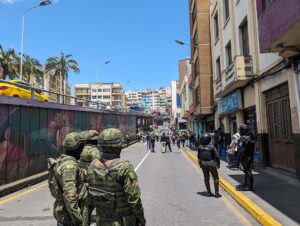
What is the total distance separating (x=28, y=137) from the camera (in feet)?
39.2

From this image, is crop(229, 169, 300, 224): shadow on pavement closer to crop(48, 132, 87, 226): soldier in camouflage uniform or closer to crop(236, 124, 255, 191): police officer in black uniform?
crop(236, 124, 255, 191): police officer in black uniform

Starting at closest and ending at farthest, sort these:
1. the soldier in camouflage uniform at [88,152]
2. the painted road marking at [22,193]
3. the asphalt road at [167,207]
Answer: the soldier in camouflage uniform at [88,152] < the asphalt road at [167,207] < the painted road marking at [22,193]

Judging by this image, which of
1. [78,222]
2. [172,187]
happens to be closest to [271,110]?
[172,187]

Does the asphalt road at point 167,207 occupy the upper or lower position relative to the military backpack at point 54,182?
lower

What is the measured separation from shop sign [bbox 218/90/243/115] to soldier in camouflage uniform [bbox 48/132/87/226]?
1345 centimetres

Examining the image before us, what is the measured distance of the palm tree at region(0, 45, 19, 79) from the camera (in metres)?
38.0

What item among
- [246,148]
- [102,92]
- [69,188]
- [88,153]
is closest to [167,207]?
[246,148]

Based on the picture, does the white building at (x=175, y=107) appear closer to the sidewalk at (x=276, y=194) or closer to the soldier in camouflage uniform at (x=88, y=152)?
the sidewalk at (x=276, y=194)

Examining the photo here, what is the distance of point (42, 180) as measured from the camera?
12.1 m

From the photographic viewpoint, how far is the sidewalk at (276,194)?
5.78m

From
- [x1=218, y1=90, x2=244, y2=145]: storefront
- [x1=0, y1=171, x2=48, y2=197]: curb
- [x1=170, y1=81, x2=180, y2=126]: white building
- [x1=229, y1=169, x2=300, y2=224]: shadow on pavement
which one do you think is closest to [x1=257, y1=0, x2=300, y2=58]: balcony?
[x1=229, y1=169, x2=300, y2=224]: shadow on pavement

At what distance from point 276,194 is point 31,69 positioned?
4482cm

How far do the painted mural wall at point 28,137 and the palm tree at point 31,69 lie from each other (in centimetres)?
3145

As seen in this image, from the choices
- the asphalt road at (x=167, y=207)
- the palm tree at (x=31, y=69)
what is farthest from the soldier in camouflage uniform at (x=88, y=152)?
the palm tree at (x=31, y=69)
